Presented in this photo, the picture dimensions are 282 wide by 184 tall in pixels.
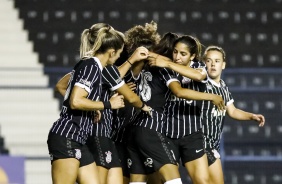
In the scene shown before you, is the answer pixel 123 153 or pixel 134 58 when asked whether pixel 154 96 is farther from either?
pixel 123 153

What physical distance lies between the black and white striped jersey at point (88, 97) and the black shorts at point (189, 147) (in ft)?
3.12

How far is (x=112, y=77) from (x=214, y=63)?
1.43 meters

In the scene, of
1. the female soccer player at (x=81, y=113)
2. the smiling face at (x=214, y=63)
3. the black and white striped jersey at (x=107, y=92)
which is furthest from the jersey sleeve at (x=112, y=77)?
the smiling face at (x=214, y=63)

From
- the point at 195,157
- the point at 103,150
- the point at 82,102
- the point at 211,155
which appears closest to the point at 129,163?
the point at 103,150

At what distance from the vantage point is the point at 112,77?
6.22 m

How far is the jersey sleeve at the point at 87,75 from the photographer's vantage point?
230 inches

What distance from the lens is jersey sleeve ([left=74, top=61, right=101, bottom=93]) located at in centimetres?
585

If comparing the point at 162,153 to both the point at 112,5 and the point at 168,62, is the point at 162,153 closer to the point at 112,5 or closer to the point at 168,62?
the point at 168,62

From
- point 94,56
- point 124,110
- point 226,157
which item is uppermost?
point 94,56

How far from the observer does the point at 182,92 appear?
6406 mm

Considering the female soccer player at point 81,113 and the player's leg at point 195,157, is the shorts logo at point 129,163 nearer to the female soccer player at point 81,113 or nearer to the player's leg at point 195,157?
the player's leg at point 195,157

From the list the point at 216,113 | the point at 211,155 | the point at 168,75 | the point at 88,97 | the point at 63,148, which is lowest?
the point at 211,155

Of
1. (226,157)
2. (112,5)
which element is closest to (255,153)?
(226,157)

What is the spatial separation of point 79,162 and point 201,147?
3.80 feet
